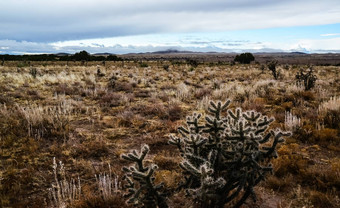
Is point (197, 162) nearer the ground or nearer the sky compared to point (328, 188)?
nearer the sky

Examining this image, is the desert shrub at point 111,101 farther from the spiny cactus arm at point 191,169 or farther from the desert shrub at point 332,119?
the spiny cactus arm at point 191,169

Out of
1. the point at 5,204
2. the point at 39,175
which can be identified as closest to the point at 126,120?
the point at 39,175

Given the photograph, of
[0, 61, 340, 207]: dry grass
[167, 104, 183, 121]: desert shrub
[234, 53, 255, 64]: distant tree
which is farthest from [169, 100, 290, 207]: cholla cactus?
[234, 53, 255, 64]: distant tree

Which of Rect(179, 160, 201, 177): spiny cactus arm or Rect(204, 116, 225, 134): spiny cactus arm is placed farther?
Rect(204, 116, 225, 134): spiny cactus arm

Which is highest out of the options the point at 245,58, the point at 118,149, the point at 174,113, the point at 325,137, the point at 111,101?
the point at 245,58

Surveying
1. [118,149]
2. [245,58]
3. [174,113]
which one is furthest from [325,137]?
[245,58]

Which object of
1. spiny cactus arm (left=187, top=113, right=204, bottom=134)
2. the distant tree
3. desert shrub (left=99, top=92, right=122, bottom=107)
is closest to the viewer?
spiny cactus arm (left=187, top=113, right=204, bottom=134)

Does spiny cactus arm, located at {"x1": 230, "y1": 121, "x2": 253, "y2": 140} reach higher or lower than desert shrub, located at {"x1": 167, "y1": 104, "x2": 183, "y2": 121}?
higher

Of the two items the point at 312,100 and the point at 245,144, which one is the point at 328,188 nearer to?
the point at 245,144

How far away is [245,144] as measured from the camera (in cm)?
265

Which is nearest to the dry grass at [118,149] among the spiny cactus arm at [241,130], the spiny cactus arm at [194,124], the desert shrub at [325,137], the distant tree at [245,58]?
the desert shrub at [325,137]

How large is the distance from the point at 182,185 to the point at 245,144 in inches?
35.5

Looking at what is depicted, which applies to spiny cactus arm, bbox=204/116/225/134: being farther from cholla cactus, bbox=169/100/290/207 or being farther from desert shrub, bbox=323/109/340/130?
desert shrub, bbox=323/109/340/130

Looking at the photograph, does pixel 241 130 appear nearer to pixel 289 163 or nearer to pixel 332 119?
pixel 289 163
